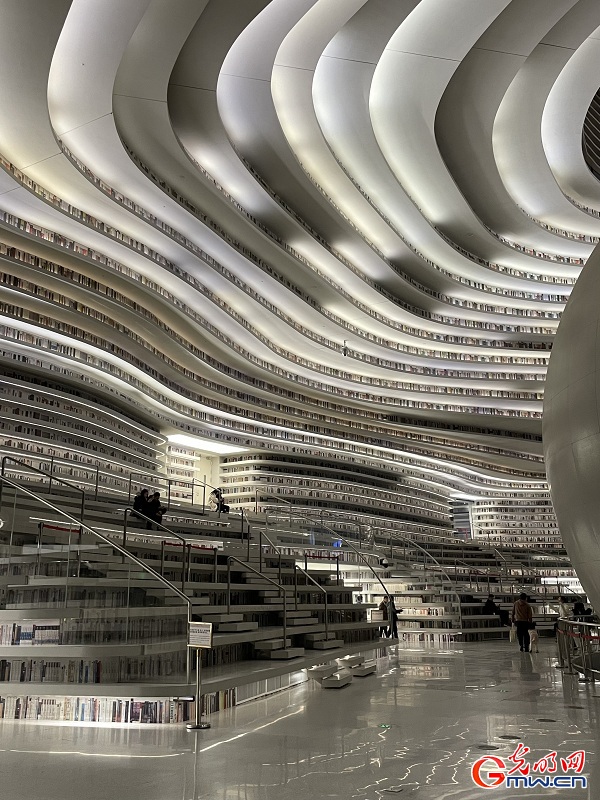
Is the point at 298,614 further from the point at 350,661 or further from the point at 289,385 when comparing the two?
the point at 289,385

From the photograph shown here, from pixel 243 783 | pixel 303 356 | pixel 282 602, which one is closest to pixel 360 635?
pixel 282 602

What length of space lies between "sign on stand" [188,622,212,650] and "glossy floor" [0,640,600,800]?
1.81 ft

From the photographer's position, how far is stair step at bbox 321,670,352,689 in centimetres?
727

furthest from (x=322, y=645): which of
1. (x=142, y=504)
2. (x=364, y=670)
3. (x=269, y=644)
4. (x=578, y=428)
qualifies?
(x=578, y=428)

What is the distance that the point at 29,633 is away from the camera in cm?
548

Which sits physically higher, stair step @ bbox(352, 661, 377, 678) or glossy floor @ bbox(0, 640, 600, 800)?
glossy floor @ bbox(0, 640, 600, 800)

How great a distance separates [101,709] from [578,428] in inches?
151

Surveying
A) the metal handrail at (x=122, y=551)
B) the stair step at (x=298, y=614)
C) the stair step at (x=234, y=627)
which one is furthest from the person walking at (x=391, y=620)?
the metal handrail at (x=122, y=551)

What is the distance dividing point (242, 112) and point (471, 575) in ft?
38.8

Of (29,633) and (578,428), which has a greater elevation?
(578,428)

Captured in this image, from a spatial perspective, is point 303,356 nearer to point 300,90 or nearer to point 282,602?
point 300,90

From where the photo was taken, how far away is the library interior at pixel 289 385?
466cm

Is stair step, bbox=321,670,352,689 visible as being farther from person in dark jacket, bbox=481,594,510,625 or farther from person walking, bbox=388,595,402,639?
person in dark jacket, bbox=481,594,510,625

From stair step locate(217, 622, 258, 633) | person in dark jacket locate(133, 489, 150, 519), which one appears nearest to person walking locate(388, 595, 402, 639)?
person in dark jacket locate(133, 489, 150, 519)
